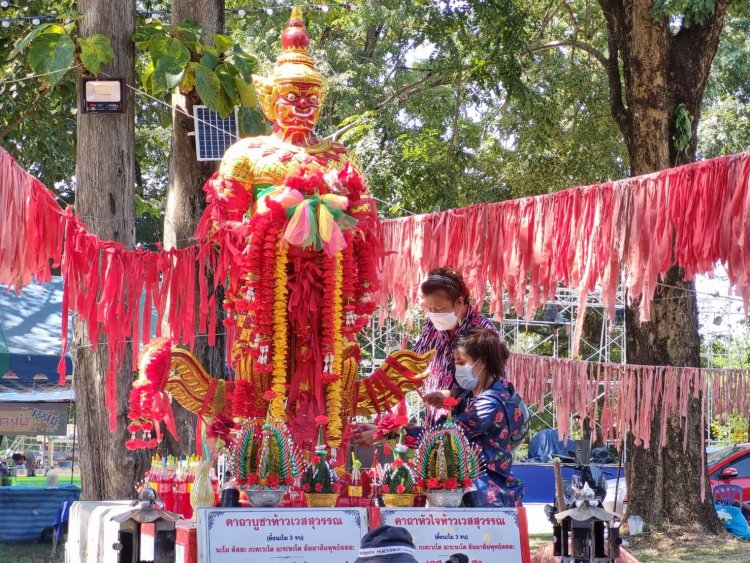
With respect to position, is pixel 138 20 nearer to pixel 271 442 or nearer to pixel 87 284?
pixel 87 284

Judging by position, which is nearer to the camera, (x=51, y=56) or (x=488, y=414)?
(x=488, y=414)

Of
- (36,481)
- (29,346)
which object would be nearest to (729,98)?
(36,481)

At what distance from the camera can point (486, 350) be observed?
5594 mm

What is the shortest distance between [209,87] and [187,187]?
923 mm

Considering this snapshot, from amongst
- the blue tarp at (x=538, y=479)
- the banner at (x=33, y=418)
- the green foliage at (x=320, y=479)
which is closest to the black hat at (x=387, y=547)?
the green foliage at (x=320, y=479)

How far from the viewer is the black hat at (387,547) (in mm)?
3018

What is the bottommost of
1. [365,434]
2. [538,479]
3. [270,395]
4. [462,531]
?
[538,479]

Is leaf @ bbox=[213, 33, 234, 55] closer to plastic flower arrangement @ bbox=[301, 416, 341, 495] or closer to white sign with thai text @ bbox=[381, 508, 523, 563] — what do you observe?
A: plastic flower arrangement @ bbox=[301, 416, 341, 495]

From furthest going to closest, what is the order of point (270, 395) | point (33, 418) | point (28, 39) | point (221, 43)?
point (33, 418) → point (221, 43) → point (28, 39) → point (270, 395)

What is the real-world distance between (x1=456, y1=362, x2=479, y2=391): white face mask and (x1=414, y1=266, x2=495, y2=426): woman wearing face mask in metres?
0.21

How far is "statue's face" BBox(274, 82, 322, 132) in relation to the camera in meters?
5.84

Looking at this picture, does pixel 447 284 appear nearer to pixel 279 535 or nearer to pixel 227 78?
pixel 279 535

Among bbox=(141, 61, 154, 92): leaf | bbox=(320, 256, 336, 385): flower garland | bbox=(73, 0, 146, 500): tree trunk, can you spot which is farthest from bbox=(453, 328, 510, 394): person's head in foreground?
bbox=(141, 61, 154, 92): leaf

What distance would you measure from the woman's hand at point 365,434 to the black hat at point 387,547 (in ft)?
8.11
